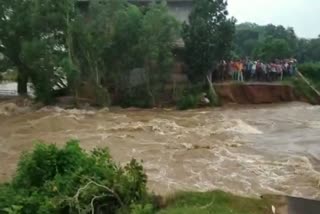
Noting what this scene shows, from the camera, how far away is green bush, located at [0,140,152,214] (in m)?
6.98

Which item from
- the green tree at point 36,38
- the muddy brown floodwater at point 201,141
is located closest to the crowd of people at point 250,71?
the muddy brown floodwater at point 201,141

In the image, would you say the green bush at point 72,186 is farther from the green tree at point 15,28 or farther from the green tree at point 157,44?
the green tree at point 15,28

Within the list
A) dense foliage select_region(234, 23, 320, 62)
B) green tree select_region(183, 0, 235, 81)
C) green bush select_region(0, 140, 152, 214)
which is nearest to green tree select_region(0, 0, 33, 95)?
green tree select_region(183, 0, 235, 81)

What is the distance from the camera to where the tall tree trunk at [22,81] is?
90.0 feet

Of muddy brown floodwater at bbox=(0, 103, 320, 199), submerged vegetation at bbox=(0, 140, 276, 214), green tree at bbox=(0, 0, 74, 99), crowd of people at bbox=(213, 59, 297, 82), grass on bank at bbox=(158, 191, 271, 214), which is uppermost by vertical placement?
green tree at bbox=(0, 0, 74, 99)

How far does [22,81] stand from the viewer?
29203 millimetres

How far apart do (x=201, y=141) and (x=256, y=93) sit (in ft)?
35.9

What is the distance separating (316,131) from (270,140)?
2676 mm

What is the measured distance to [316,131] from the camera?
19500mm

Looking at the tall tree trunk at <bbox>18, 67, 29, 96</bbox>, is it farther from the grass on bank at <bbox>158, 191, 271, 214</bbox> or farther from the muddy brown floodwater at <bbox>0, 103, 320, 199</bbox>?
the grass on bank at <bbox>158, 191, 271, 214</bbox>

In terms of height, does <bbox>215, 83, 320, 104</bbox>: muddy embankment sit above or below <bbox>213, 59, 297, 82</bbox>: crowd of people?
below

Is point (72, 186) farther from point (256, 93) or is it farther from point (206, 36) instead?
point (256, 93)

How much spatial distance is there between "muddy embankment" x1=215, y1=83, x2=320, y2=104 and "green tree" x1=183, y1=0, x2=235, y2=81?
1.42m

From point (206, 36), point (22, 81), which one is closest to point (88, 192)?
point (206, 36)
